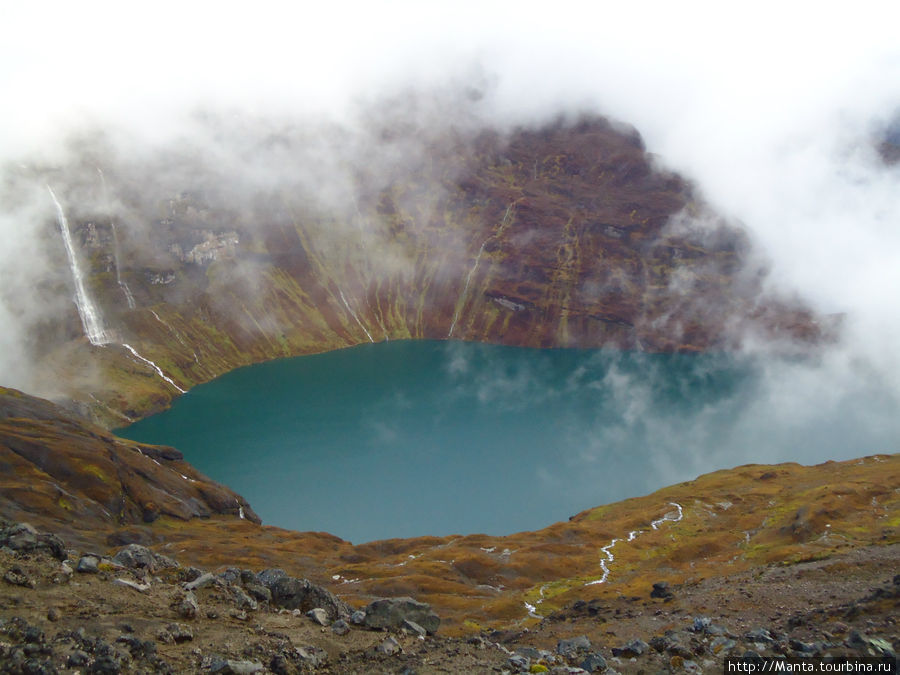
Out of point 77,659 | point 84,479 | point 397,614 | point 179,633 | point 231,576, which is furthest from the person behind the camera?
point 84,479

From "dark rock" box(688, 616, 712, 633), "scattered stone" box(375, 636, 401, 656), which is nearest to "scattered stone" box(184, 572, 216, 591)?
"scattered stone" box(375, 636, 401, 656)

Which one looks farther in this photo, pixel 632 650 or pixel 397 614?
pixel 397 614

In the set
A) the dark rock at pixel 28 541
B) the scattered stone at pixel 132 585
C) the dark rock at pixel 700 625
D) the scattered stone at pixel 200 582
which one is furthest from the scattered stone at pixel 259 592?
the dark rock at pixel 700 625

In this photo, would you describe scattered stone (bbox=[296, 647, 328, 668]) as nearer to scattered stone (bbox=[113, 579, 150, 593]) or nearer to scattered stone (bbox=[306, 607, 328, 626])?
scattered stone (bbox=[306, 607, 328, 626])

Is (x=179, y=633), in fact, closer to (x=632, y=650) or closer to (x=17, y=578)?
(x=17, y=578)

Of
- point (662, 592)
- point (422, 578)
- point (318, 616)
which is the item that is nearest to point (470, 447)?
point (422, 578)

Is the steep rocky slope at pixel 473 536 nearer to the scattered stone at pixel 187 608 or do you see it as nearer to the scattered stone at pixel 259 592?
the scattered stone at pixel 259 592

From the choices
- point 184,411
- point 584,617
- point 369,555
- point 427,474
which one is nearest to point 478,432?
point 427,474
